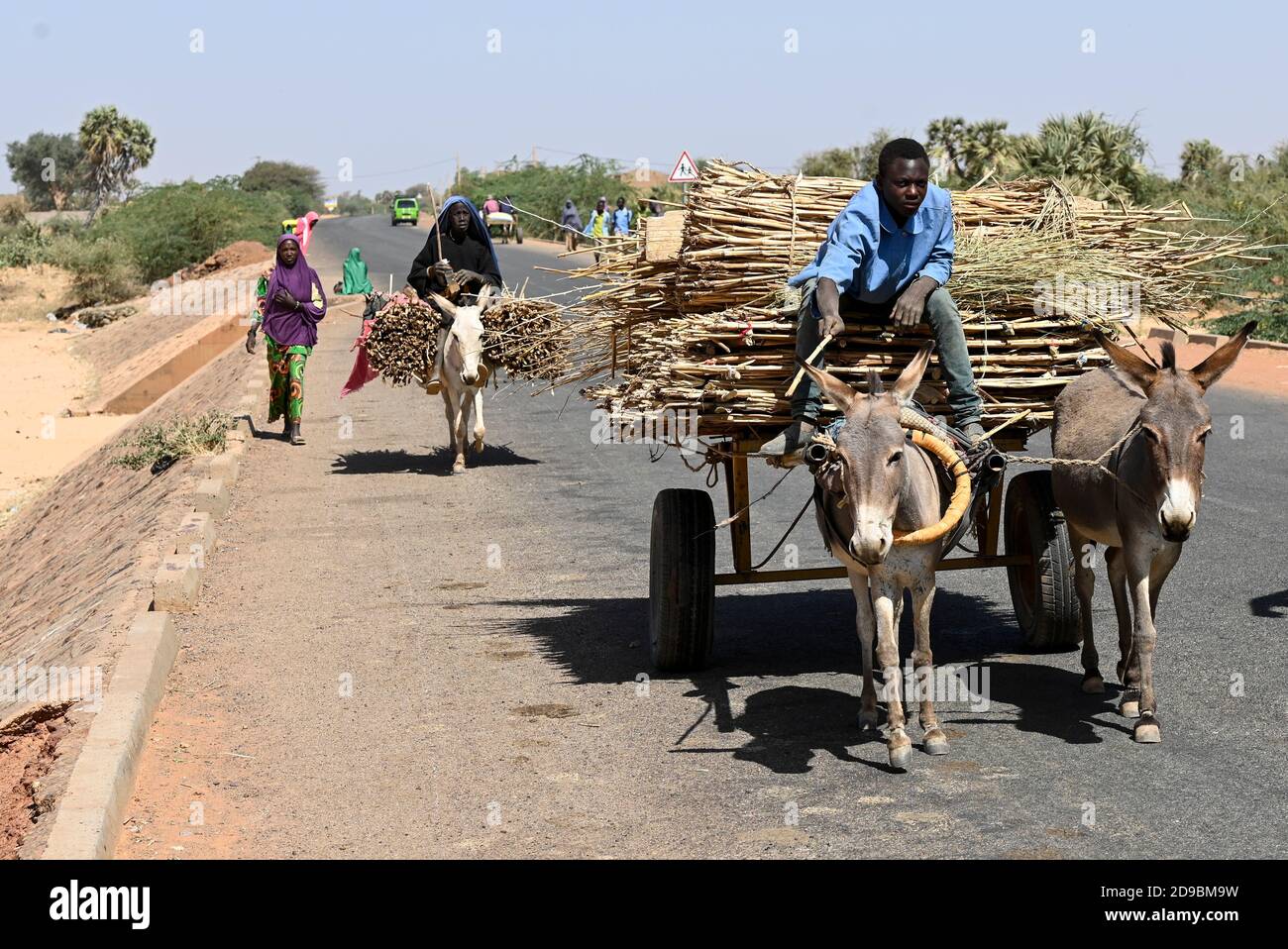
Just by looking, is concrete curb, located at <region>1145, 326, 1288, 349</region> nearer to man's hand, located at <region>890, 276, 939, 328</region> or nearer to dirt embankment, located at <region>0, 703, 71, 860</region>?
man's hand, located at <region>890, 276, 939, 328</region>

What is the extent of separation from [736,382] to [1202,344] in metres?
17.7

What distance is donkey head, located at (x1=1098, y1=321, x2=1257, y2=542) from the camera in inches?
246

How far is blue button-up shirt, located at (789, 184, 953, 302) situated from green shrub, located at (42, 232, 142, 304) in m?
45.2

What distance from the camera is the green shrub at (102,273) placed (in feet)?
161

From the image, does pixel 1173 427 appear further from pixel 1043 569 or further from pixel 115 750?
pixel 115 750

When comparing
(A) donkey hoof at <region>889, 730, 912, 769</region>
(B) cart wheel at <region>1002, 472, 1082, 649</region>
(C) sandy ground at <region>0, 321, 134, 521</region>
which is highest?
(B) cart wheel at <region>1002, 472, 1082, 649</region>

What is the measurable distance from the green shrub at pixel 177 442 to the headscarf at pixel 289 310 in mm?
1134

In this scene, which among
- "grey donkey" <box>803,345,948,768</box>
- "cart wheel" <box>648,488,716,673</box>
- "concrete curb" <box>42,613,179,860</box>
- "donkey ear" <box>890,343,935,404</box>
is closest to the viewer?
"concrete curb" <box>42,613,179,860</box>

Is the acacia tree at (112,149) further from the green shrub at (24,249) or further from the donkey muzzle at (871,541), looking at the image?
the donkey muzzle at (871,541)

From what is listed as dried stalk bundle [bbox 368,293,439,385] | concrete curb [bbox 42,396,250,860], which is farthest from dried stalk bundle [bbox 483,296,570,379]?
concrete curb [bbox 42,396,250,860]

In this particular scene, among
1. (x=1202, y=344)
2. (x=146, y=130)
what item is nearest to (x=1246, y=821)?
(x=1202, y=344)

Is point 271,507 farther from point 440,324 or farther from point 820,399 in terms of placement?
point 820,399

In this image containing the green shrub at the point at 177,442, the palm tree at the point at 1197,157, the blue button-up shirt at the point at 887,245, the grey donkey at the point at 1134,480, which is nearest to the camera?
the grey donkey at the point at 1134,480

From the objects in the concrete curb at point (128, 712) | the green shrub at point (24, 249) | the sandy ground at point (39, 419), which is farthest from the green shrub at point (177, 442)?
the green shrub at point (24, 249)
